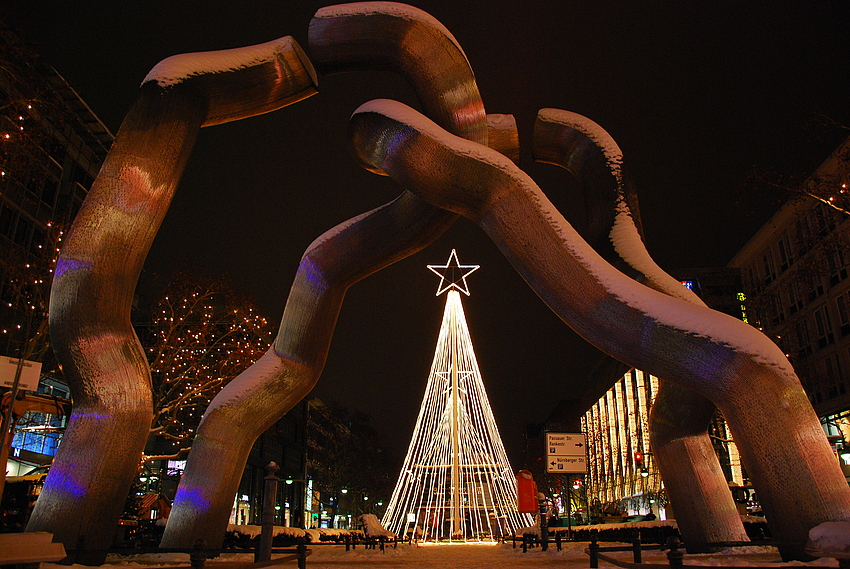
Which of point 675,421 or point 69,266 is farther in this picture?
point 675,421

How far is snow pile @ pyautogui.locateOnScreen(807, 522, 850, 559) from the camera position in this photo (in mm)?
5303

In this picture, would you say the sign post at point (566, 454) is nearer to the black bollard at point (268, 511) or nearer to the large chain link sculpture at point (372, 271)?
the large chain link sculpture at point (372, 271)

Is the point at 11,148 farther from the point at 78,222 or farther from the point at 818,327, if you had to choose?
the point at 818,327

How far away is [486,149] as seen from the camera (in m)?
9.21

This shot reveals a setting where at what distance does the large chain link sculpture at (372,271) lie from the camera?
24.6ft

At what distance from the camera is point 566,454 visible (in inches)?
609

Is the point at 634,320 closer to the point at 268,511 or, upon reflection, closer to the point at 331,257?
the point at 331,257

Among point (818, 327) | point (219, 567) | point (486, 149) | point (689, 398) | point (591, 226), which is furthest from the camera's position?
point (818, 327)

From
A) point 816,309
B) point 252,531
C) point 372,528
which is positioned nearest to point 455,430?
point 372,528

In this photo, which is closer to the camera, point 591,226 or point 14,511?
A: point 591,226

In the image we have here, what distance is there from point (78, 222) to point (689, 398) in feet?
31.1

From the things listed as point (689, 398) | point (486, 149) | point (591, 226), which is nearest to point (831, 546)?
point (689, 398)

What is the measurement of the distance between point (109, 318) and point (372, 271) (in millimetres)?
4408

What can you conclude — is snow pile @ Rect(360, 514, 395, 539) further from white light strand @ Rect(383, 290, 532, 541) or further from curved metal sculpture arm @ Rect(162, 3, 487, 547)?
curved metal sculpture arm @ Rect(162, 3, 487, 547)
